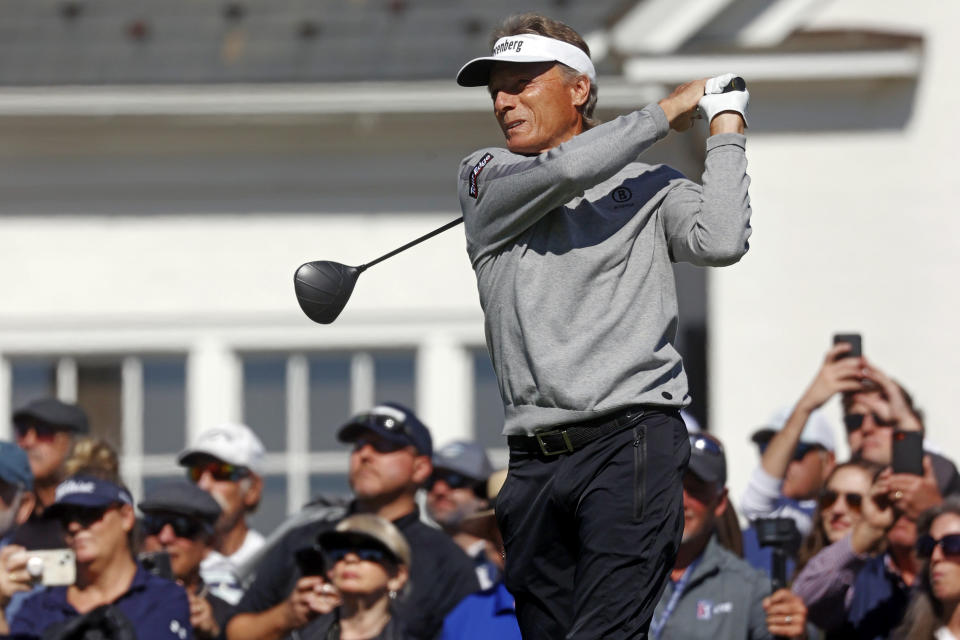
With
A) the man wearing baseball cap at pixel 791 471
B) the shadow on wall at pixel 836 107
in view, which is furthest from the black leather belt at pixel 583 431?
the shadow on wall at pixel 836 107

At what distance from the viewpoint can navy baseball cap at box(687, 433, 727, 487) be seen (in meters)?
7.16

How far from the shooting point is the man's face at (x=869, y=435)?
7672 millimetres

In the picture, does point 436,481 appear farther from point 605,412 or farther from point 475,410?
point 605,412

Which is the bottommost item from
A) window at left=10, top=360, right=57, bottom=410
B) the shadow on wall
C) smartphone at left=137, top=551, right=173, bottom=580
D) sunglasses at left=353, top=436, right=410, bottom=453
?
smartphone at left=137, top=551, right=173, bottom=580

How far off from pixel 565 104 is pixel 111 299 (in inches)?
271

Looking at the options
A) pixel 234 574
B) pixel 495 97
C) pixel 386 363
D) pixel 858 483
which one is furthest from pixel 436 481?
pixel 495 97

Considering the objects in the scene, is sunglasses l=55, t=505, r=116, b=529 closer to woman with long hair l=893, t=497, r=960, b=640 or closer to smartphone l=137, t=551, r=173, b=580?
smartphone l=137, t=551, r=173, b=580

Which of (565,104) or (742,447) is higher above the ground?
(565,104)

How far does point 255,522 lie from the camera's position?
36.9ft

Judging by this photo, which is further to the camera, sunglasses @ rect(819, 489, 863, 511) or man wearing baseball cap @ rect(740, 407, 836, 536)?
man wearing baseball cap @ rect(740, 407, 836, 536)

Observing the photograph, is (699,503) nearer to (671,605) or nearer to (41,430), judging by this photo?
(671,605)

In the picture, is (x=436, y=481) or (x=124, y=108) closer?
(x=436, y=481)

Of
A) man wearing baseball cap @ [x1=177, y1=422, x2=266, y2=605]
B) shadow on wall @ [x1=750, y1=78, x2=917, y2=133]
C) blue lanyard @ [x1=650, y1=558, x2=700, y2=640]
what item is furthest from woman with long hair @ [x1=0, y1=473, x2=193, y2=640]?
shadow on wall @ [x1=750, y1=78, x2=917, y2=133]

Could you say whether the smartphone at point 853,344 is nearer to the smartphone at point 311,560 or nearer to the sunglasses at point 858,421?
the sunglasses at point 858,421
